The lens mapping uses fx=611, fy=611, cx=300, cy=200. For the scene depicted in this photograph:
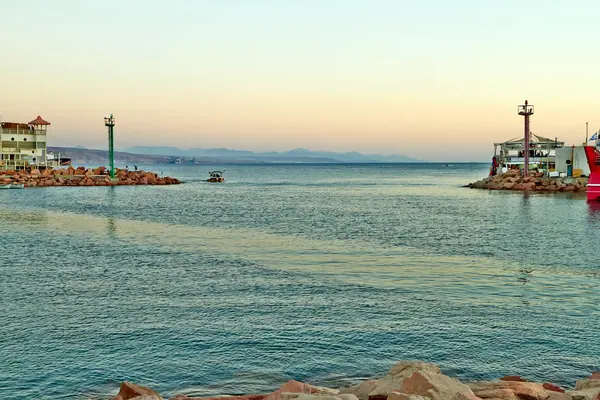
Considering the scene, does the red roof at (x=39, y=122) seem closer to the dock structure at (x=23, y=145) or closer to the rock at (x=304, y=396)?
the dock structure at (x=23, y=145)

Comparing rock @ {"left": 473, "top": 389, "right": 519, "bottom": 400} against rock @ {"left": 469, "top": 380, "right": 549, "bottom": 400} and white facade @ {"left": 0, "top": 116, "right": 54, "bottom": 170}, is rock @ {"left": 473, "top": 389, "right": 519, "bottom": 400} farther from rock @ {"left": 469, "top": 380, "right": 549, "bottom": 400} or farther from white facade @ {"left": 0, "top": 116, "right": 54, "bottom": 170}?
white facade @ {"left": 0, "top": 116, "right": 54, "bottom": 170}

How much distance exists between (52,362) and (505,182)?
9651cm

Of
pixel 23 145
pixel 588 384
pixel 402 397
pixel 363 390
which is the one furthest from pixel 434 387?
pixel 23 145

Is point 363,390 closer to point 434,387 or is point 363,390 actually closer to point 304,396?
point 434,387

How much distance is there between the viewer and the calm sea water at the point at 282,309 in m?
12.7

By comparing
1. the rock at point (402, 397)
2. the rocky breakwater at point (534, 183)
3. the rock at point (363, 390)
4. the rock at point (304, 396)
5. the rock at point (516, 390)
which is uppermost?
the rocky breakwater at point (534, 183)

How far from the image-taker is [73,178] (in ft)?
402

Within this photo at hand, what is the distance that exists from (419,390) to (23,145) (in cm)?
13690

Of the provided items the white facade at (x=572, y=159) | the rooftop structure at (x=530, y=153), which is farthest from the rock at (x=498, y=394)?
the rooftop structure at (x=530, y=153)

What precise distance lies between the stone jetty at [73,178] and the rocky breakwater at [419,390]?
112 metres

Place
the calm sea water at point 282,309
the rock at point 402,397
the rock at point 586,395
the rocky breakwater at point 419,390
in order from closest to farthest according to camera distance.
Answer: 1. the rock at point 402,397
2. the rocky breakwater at point 419,390
3. the rock at point 586,395
4. the calm sea water at point 282,309

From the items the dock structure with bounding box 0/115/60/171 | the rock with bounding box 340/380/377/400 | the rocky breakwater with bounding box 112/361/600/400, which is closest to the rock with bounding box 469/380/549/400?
the rocky breakwater with bounding box 112/361/600/400

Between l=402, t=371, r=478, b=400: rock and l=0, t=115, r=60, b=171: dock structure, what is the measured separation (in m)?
131

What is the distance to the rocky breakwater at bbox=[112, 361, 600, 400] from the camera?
8992 mm
